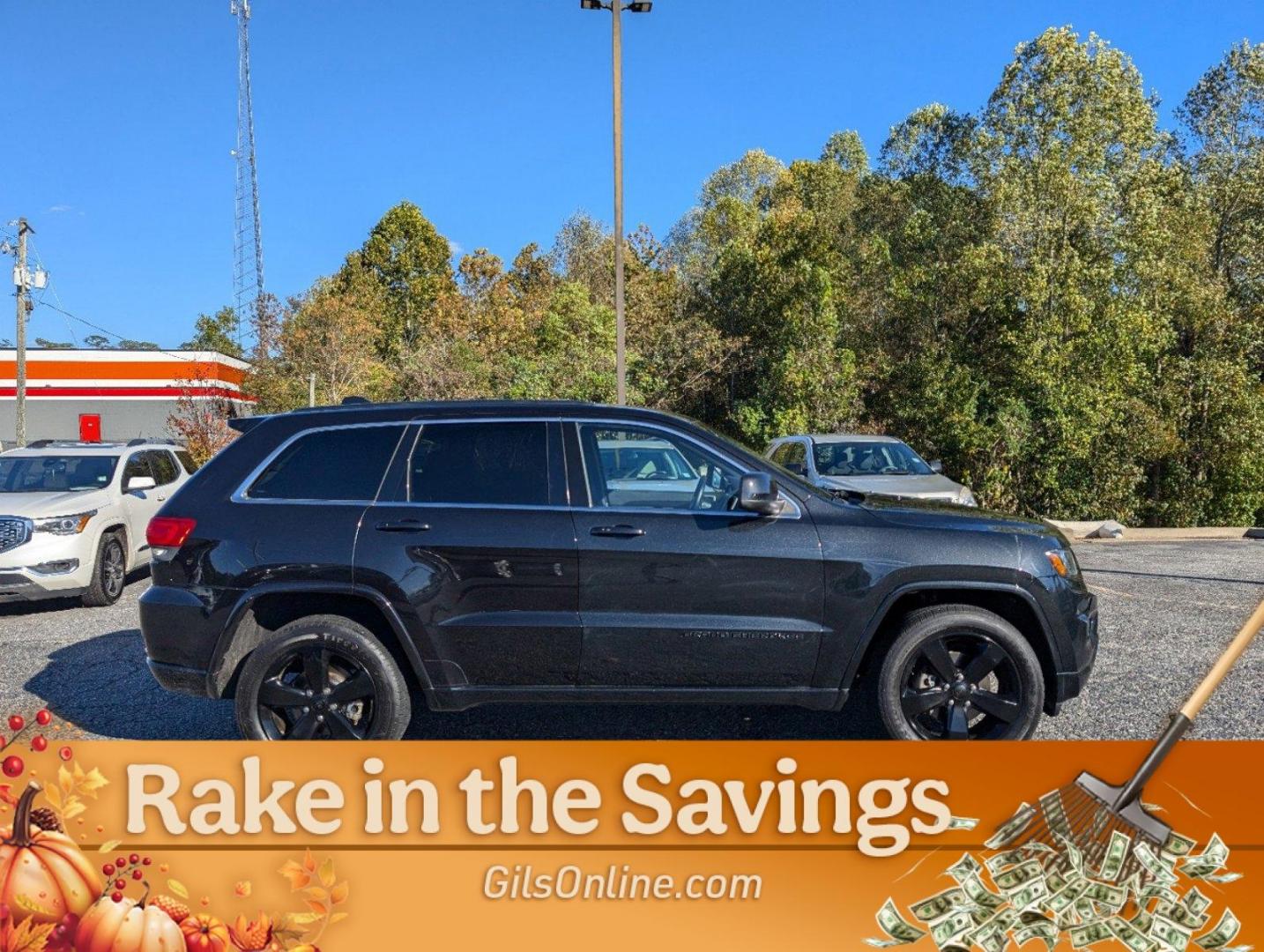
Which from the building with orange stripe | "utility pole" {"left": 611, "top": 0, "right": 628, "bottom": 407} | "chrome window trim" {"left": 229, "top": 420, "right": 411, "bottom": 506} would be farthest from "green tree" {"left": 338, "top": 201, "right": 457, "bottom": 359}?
"chrome window trim" {"left": 229, "top": 420, "right": 411, "bottom": 506}

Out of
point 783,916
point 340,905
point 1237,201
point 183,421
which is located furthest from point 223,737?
point 1237,201

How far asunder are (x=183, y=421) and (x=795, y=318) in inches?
608

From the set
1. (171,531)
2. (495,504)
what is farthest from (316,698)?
(495,504)

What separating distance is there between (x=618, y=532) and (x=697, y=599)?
446mm

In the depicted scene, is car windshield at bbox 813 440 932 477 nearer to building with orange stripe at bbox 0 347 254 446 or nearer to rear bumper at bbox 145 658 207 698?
rear bumper at bbox 145 658 207 698

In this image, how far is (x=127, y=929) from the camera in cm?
271

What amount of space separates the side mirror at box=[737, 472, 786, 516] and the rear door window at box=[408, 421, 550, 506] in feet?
2.86

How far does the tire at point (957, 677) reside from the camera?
4.02 m

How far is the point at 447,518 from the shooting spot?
4.01 metres

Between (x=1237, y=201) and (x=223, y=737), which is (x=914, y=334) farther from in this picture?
(x=223, y=737)

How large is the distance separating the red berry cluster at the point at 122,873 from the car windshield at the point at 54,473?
23.8 feet

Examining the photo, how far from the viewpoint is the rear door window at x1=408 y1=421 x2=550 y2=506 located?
409cm

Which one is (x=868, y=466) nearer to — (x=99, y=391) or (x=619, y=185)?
(x=619, y=185)

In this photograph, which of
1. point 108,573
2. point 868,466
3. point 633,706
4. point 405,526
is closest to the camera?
point 405,526
